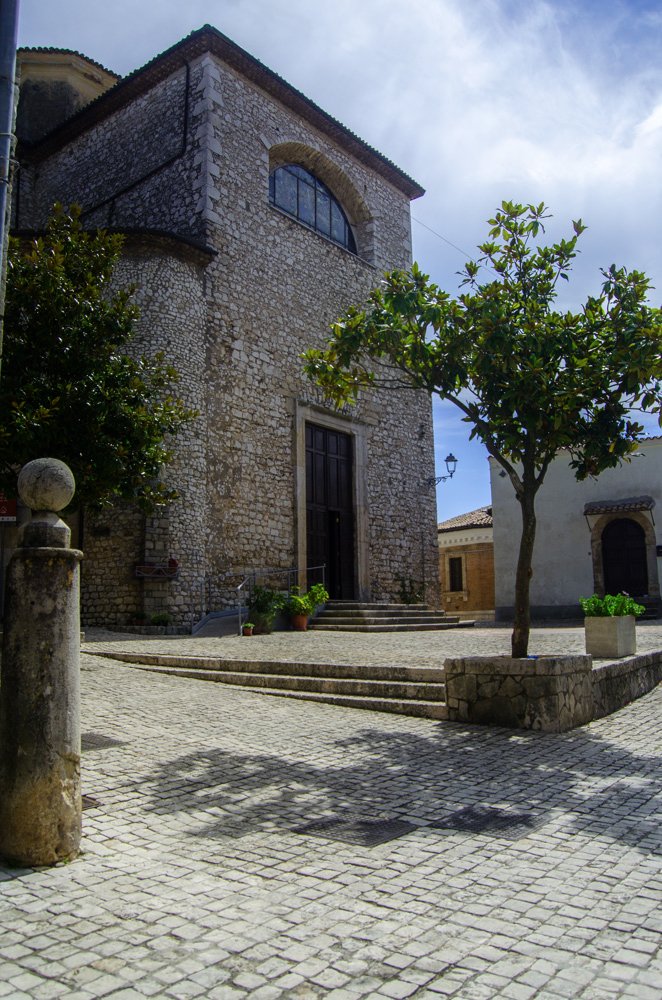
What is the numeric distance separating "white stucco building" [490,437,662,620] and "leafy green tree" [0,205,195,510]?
1356 cm

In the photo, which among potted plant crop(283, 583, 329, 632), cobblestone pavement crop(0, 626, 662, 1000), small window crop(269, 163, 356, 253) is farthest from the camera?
small window crop(269, 163, 356, 253)

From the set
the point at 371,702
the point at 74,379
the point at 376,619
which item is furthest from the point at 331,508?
the point at 371,702

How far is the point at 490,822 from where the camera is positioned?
393 centimetres

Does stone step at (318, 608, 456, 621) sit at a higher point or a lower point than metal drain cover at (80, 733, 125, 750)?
higher

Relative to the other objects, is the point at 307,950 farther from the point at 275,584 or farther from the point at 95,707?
the point at 275,584

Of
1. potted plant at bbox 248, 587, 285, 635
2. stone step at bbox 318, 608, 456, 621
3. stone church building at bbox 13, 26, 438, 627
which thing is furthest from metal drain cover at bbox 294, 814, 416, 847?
stone step at bbox 318, 608, 456, 621

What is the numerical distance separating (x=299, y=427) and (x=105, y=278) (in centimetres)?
842

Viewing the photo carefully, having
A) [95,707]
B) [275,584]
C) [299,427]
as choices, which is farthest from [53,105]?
[95,707]

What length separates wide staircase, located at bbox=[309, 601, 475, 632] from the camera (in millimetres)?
15008

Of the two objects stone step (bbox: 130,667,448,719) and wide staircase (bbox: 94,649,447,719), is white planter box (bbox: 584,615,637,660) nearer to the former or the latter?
wide staircase (bbox: 94,649,447,719)

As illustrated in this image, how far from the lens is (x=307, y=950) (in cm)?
253

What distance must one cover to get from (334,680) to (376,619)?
7821mm

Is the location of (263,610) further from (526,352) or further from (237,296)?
(526,352)

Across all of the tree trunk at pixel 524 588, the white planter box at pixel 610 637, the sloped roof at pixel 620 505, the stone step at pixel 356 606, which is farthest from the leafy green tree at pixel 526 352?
the sloped roof at pixel 620 505
